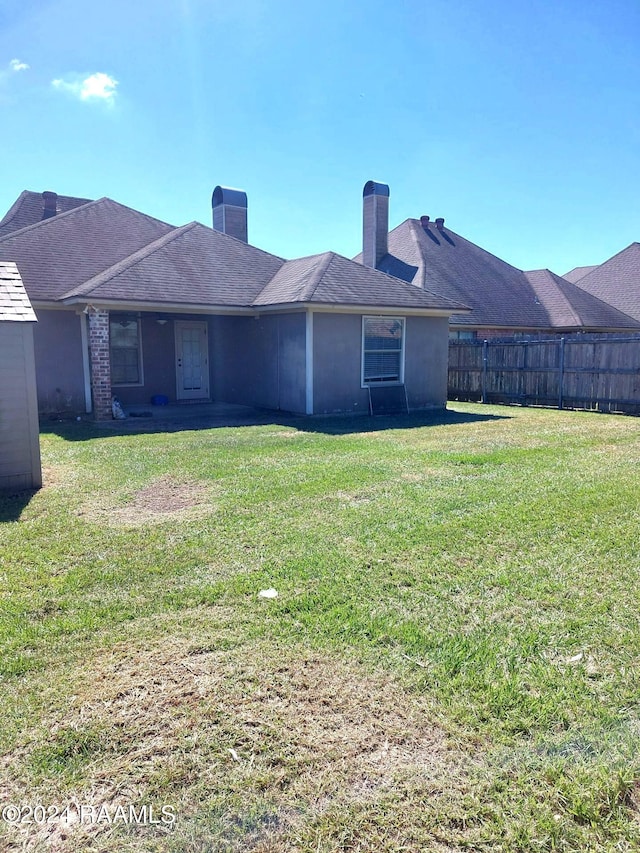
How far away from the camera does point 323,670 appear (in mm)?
3121

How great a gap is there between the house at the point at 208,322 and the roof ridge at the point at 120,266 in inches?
2.6

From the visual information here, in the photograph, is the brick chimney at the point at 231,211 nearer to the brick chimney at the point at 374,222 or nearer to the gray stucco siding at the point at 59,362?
the brick chimney at the point at 374,222

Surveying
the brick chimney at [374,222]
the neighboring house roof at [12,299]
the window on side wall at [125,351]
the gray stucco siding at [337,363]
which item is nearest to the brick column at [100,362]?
the window on side wall at [125,351]

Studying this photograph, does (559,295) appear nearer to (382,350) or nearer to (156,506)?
(382,350)

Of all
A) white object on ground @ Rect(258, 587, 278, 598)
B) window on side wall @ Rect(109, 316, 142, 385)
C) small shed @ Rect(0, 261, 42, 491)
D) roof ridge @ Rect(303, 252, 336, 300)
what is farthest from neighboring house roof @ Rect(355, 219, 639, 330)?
white object on ground @ Rect(258, 587, 278, 598)

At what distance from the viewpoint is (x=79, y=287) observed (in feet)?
42.7

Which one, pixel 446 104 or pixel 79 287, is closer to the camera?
pixel 79 287

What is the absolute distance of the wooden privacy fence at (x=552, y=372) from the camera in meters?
14.9

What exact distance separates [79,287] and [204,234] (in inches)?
179

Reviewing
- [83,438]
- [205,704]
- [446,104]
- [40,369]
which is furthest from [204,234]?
[205,704]

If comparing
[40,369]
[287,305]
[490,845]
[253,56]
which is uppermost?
[253,56]

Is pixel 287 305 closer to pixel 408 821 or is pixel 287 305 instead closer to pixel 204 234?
pixel 204 234

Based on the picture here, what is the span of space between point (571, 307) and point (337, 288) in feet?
45.3

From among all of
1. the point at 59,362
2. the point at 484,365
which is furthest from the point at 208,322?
the point at 484,365
